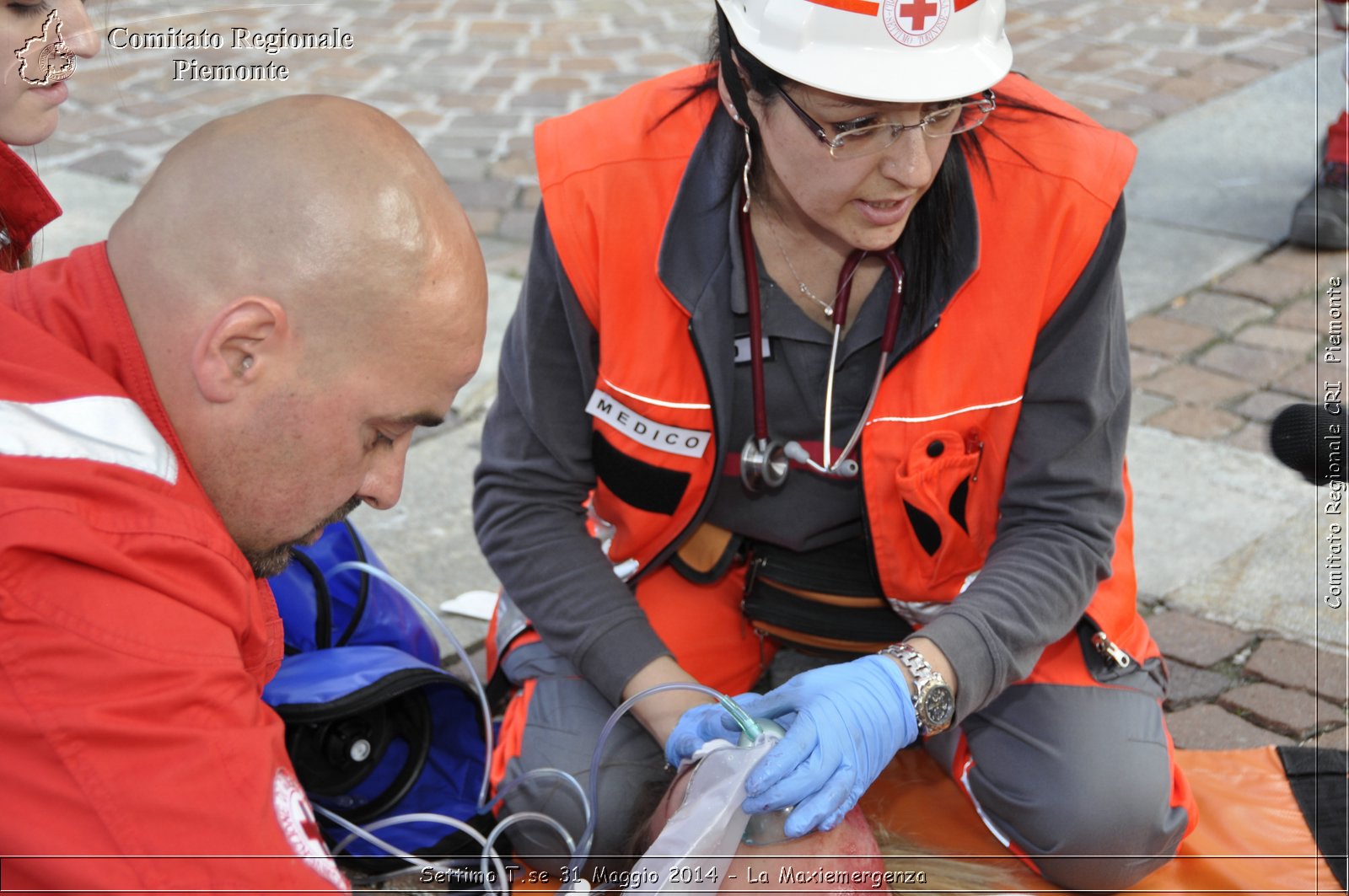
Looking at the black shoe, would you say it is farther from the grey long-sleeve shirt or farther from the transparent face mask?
the transparent face mask

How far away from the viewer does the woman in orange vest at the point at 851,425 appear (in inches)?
83.9

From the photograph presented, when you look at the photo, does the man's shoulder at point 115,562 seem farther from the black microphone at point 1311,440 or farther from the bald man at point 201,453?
the black microphone at point 1311,440

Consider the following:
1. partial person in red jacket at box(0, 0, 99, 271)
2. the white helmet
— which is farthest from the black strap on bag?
partial person in red jacket at box(0, 0, 99, 271)

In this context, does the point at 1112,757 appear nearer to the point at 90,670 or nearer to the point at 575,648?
the point at 575,648

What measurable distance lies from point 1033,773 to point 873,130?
1.09 m

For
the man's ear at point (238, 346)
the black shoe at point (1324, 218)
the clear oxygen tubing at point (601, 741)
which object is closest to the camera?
the man's ear at point (238, 346)

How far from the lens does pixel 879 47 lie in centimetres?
198

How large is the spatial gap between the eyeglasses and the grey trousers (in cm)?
96

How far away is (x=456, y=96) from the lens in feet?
19.9

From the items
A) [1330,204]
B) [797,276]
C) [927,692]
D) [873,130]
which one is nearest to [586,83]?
[1330,204]

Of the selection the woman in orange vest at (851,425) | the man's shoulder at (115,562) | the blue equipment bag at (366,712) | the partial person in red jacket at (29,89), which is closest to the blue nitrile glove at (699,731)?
the woman in orange vest at (851,425)

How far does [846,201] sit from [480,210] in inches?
123

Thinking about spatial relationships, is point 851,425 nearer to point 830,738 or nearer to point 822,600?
point 822,600

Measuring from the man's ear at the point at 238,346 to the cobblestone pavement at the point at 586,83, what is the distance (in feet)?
7.26
